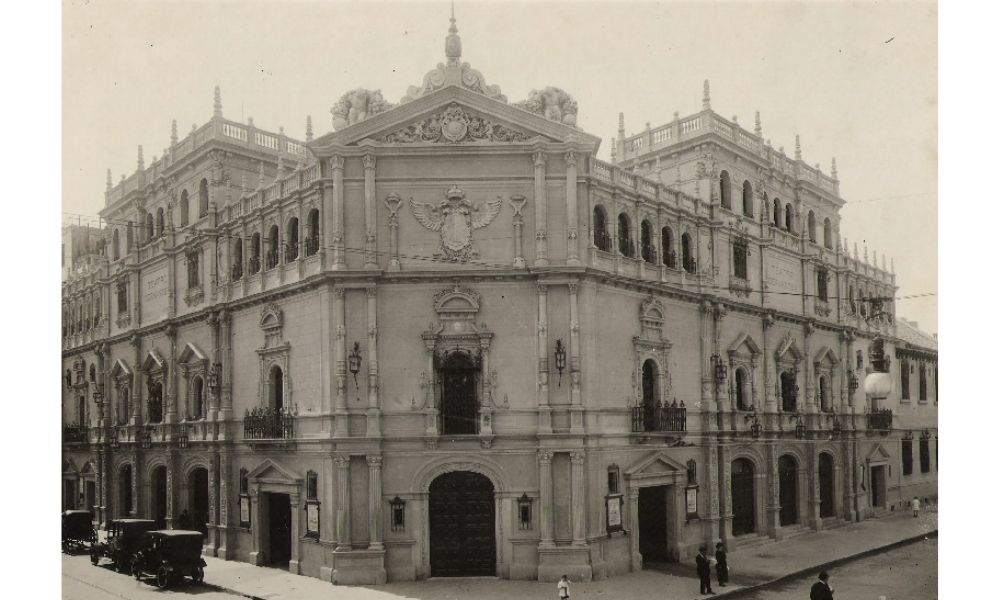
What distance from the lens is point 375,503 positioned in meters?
27.1

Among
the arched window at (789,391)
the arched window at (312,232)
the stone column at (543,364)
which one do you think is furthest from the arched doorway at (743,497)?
the arched window at (312,232)

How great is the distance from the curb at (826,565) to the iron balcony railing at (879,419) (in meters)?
5.40

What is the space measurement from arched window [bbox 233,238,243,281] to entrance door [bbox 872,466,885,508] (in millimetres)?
30542

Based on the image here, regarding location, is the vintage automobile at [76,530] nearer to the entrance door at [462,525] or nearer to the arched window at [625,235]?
the entrance door at [462,525]

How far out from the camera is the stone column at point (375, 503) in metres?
26.9

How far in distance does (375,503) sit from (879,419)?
86.0 ft

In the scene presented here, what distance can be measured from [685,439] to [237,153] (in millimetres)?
20418

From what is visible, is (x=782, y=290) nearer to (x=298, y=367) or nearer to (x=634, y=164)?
(x=634, y=164)

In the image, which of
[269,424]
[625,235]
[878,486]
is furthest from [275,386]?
[878,486]

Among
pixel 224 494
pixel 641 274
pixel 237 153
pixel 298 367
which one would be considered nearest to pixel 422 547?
pixel 298 367

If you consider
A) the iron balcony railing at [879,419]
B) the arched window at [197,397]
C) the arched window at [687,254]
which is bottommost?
the iron balcony railing at [879,419]

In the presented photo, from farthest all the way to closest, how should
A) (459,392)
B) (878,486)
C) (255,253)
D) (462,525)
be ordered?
(878,486)
(255,253)
(459,392)
(462,525)

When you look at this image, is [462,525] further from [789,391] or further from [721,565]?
[789,391]

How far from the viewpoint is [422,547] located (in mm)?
27031
